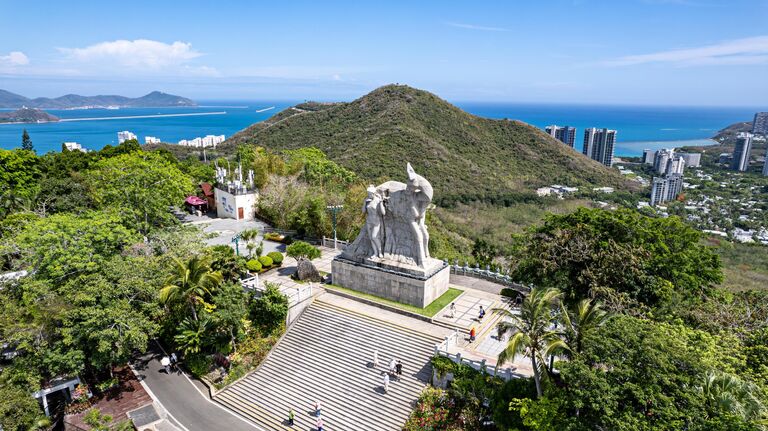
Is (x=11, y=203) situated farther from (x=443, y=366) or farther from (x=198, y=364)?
(x=443, y=366)

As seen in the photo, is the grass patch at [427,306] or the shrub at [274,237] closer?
the grass patch at [427,306]

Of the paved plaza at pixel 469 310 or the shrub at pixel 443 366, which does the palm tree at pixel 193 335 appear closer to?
Result: the shrub at pixel 443 366

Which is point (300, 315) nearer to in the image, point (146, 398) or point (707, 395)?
point (146, 398)

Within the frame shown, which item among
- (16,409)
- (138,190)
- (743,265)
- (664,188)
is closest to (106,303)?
(16,409)

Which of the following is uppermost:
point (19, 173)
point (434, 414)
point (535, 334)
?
point (19, 173)

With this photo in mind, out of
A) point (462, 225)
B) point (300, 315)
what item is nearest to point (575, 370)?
point (300, 315)

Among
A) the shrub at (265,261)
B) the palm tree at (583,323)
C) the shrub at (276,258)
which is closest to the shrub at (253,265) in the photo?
the shrub at (265,261)

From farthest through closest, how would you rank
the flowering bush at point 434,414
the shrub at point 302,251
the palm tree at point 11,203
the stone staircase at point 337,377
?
the palm tree at point 11,203 → the shrub at point 302,251 → the stone staircase at point 337,377 → the flowering bush at point 434,414
